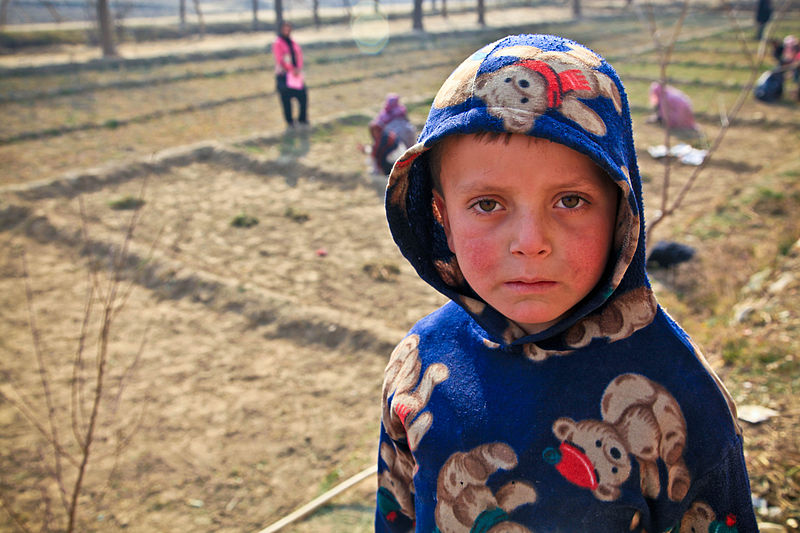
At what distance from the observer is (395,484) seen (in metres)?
1.30

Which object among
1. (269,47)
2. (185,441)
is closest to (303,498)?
(185,441)

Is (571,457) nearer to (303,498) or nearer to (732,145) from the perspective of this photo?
(303,498)

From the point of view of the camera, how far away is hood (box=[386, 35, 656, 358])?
905 mm

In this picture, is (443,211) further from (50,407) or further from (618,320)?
(50,407)

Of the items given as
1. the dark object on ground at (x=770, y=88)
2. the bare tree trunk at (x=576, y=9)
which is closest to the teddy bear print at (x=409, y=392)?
the dark object on ground at (x=770, y=88)

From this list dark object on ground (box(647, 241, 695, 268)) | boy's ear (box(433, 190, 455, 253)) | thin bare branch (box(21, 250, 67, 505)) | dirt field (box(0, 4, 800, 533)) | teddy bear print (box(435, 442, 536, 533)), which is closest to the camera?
teddy bear print (box(435, 442, 536, 533))

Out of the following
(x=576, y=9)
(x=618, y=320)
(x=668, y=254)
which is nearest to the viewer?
(x=618, y=320)

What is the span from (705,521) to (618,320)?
32 cm

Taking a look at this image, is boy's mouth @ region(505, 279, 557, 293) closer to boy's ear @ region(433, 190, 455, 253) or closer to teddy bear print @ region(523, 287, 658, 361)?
teddy bear print @ region(523, 287, 658, 361)

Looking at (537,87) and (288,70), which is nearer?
(537,87)

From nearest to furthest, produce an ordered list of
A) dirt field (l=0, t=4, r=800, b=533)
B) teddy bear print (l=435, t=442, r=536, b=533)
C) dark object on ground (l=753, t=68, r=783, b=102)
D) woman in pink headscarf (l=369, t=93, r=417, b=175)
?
teddy bear print (l=435, t=442, r=536, b=533)
dirt field (l=0, t=4, r=800, b=533)
woman in pink headscarf (l=369, t=93, r=417, b=175)
dark object on ground (l=753, t=68, r=783, b=102)

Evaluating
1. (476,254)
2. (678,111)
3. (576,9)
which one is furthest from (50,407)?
(576,9)

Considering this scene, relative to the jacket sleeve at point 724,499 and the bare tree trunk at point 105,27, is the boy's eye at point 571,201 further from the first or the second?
the bare tree trunk at point 105,27

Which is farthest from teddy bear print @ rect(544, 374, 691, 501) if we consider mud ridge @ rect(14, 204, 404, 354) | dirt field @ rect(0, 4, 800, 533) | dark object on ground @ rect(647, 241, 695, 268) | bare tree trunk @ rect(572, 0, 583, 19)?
bare tree trunk @ rect(572, 0, 583, 19)
